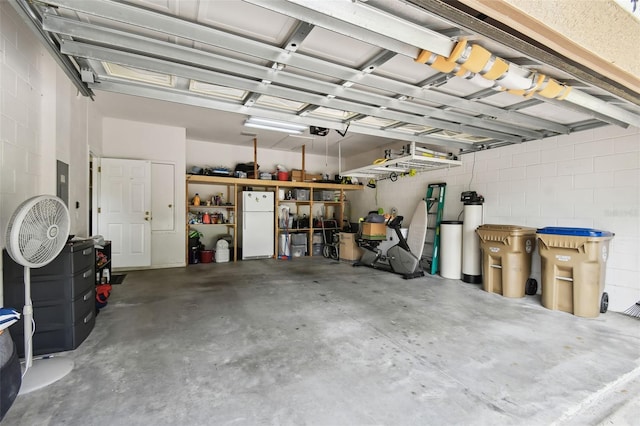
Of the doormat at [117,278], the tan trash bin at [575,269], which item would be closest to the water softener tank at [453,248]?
the tan trash bin at [575,269]

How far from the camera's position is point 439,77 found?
2.45m

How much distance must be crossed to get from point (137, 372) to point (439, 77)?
3373 millimetres

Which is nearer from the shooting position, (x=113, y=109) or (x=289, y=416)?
(x=289, y=416)

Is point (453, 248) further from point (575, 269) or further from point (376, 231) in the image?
point (575, 269)

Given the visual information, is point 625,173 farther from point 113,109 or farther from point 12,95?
point 113,109

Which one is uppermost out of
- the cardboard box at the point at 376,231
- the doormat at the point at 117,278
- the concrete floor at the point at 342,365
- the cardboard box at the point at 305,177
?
the cardboard box at the point at 305,177

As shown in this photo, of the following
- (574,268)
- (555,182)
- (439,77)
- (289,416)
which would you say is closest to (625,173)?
(555,182)

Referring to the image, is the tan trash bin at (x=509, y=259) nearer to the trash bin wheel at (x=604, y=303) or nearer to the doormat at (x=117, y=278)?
the trash bin wheel at (x=604, y=303)

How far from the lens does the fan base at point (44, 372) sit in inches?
73.3

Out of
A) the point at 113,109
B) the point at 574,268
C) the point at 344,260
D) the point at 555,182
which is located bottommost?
the point at 344,260

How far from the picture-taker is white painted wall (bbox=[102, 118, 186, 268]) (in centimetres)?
532

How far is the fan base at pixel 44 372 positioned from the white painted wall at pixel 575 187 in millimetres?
5571

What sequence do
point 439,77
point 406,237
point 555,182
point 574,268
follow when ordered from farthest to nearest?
point 406,237 → point 555,182 → point 574,268 → point 439,77

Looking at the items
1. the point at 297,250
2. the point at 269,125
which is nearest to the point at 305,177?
the point at 297,250
